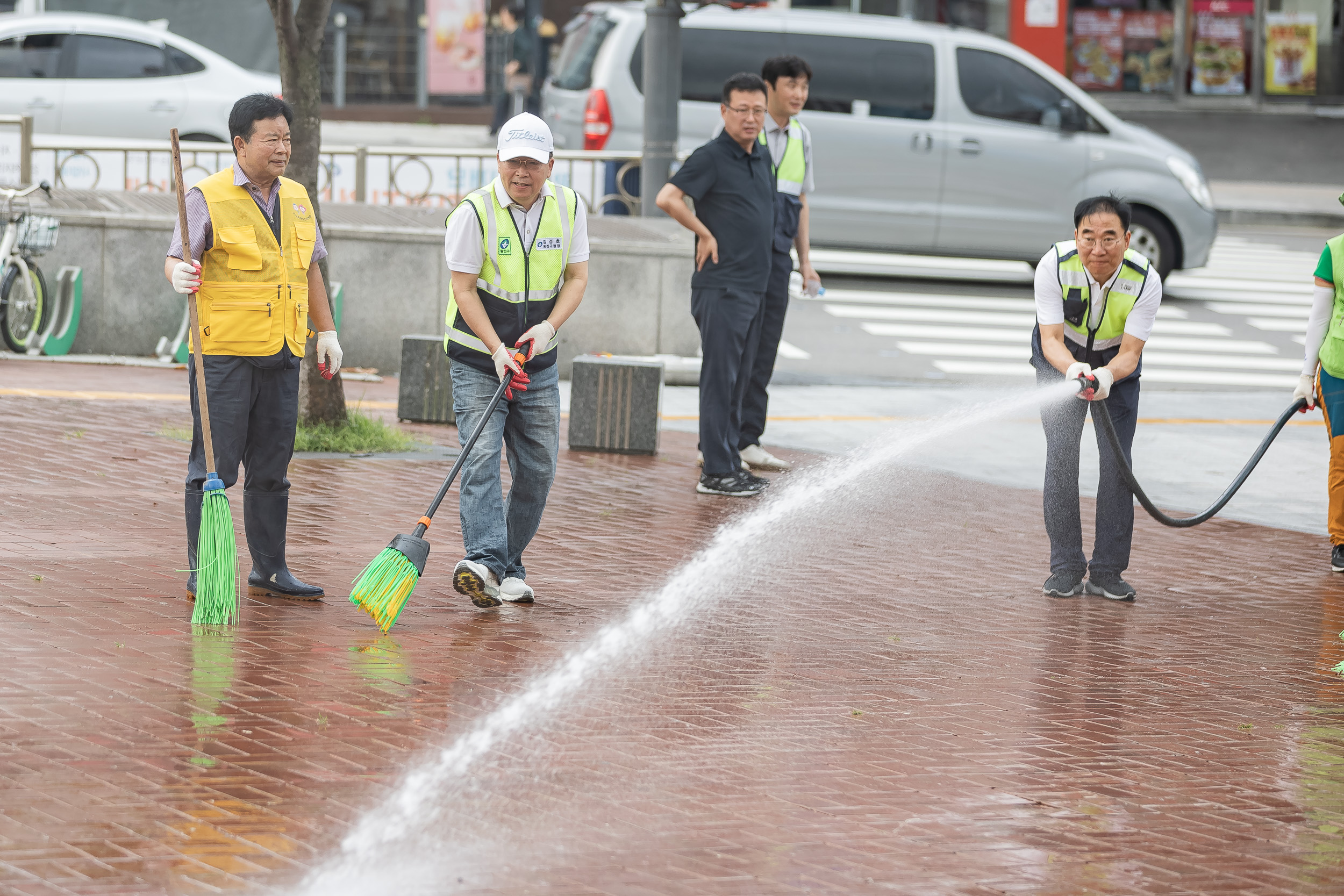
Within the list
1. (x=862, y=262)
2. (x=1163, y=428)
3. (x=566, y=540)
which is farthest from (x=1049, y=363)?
(x=862, y=262)

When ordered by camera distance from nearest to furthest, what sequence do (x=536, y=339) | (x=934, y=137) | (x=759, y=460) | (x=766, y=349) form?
(x=536, y=339) < (x=766, y=349) < (x=759, y=460) < (x=934, y=137)

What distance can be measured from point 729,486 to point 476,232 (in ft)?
9.77

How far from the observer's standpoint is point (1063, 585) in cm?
770

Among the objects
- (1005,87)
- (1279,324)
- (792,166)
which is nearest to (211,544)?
(792,166)

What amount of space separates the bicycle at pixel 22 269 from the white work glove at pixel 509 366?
21.1 ft

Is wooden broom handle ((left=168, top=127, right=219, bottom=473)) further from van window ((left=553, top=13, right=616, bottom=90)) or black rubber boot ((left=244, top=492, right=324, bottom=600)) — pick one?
van window ((left=553, top=13, right=616, bottom=90))

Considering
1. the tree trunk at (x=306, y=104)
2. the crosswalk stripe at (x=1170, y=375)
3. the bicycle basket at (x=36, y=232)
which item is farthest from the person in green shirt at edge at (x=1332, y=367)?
the bicycle basket at (x=36, y=232)

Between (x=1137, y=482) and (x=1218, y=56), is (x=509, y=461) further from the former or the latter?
(x=1218, y=56)

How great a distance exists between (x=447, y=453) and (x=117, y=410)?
2151 mm

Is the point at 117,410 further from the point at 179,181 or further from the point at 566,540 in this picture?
the point at 179,181

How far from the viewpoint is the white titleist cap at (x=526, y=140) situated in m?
6.66

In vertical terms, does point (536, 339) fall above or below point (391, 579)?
above

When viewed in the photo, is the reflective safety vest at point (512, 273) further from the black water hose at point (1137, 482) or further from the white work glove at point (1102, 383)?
the black water hose at point (1137, 482)

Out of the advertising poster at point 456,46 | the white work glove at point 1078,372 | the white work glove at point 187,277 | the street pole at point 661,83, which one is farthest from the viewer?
the advertising poster at point 456,46
